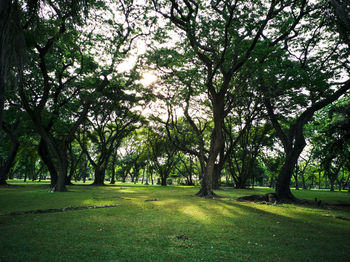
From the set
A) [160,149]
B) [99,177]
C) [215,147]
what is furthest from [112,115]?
[215,147]

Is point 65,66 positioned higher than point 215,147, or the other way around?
point 65,66

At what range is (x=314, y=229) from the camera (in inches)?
223

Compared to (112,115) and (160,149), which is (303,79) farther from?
(160,149)

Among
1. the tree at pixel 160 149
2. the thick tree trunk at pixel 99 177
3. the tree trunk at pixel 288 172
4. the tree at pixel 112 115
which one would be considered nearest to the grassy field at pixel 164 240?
the tree trunk at pixel 288 172

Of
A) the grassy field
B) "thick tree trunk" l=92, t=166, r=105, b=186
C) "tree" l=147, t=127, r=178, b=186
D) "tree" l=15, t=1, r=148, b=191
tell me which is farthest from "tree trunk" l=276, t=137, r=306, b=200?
"thick tree trunk" l=92, t=166, r=105, b=186

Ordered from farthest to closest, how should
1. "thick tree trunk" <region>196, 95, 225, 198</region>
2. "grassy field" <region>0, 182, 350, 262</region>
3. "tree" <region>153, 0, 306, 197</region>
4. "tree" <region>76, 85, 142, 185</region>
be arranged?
1. "tree" <region>76, 85, 142, 185</region>
2. "thick tree trunk" <region>196, 95, 225, 198</region>
3. "tree" <region>153, 0, 306, 197</region>
4. "grassy field" <region>0, 182, 350, 262</region>

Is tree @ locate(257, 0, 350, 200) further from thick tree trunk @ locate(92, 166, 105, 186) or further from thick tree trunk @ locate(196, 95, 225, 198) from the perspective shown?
thick tree trunk @ locate(92, 166, 105, 186)

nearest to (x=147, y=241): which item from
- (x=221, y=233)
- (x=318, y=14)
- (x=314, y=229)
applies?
(x=221, y=233)

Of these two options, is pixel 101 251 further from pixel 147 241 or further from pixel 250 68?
pixel 250 68

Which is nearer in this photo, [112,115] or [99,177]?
[112,115]

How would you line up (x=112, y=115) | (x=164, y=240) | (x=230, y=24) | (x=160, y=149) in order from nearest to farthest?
(x=164, y=240), (x=230, y=24), (x=112, y=115), (x=160, y=149)

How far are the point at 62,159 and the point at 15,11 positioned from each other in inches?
555

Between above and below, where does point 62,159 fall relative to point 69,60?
below

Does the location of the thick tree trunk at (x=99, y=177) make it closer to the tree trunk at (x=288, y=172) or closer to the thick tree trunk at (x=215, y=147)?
the thick tree trunk at (x=215, y=147)
